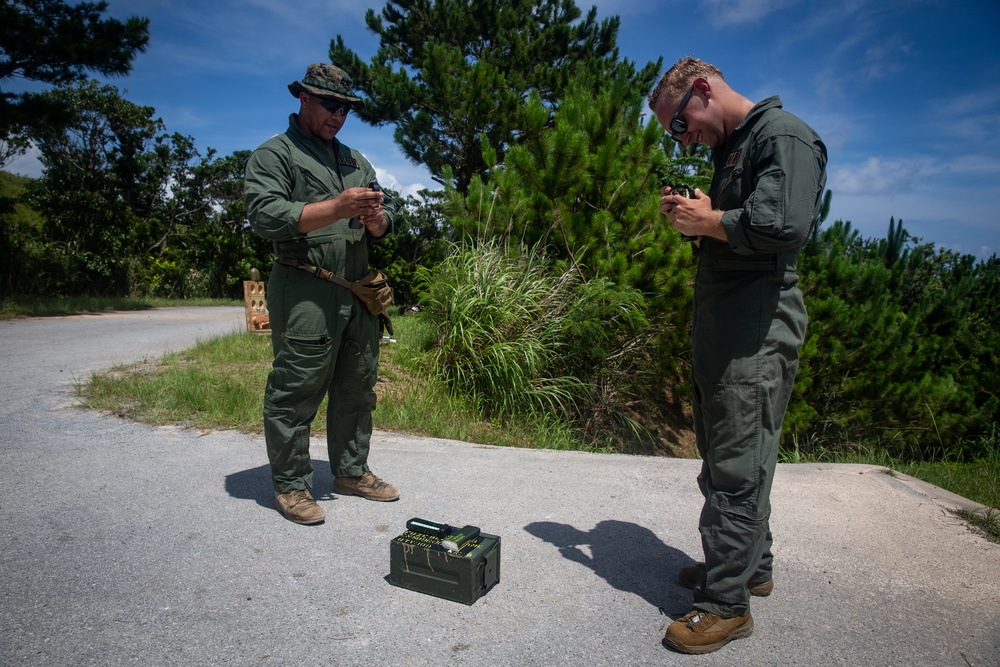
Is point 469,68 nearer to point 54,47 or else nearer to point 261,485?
point 54,47

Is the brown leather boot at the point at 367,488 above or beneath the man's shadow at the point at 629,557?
above

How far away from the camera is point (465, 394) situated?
6.13 meters

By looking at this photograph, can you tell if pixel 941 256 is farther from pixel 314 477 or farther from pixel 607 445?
pixel 314 477

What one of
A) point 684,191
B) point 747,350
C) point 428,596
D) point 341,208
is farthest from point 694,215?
point 428,596

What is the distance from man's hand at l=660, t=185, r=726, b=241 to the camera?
223 cm

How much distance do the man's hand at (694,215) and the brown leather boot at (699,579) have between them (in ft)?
4.48

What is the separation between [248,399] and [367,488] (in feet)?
6.94

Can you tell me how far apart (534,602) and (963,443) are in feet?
23.3

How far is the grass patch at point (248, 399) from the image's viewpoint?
4.85 metres

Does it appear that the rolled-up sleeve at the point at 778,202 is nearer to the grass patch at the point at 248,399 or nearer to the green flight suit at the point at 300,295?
the green flight suit at the point at 300,295

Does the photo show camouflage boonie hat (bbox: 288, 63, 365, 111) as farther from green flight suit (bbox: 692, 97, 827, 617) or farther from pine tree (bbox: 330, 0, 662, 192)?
pine tree (bbox: 330, 0, 662, 192)

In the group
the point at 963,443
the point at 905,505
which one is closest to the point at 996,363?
the point at 963,443

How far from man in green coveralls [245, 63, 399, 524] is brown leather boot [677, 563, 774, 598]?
5.51 feet

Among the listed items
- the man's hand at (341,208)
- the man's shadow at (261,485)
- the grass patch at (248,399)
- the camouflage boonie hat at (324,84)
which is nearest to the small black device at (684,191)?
the man's hand at (341,208)
